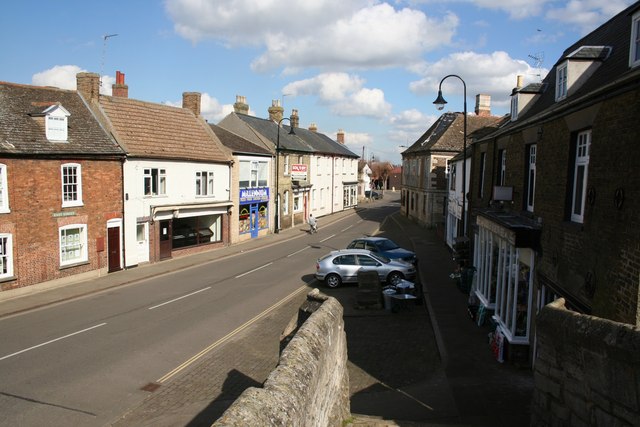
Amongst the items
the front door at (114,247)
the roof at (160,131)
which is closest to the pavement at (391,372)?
the front door at (114,247)

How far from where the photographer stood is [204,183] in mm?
30312

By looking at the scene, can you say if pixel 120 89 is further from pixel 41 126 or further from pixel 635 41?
pixel 635 41

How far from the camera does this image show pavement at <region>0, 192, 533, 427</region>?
362 inches

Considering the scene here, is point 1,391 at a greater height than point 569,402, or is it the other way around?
point 569,402

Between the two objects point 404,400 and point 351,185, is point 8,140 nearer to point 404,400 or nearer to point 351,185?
point 404,400

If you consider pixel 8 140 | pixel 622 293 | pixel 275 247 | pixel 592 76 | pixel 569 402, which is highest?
pixel 592 76

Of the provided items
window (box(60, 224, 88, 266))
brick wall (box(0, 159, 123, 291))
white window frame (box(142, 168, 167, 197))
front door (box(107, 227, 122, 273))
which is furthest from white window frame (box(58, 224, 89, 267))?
white window frame (box(142, 168, 167, 197))

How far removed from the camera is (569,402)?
6.09 m

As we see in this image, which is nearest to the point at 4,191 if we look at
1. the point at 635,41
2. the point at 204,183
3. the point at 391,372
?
the point at 204,183

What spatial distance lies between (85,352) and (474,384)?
9649 millimetres

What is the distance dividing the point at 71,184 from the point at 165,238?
690cm

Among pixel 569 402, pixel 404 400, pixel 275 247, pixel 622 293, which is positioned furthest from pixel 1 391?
pixel 275 247

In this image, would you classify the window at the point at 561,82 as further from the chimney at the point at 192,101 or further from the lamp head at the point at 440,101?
the chimney at the point at 192,101

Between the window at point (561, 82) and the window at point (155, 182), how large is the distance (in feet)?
66.0
